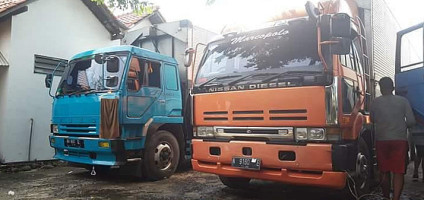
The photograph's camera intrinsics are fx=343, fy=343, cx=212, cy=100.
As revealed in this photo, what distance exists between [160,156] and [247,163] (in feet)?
8.93

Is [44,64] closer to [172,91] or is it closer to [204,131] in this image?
[172,91]

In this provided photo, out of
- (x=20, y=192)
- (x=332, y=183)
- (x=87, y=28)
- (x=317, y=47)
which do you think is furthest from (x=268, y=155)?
(x=87, y=28)

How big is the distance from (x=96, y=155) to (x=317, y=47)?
4097 mm

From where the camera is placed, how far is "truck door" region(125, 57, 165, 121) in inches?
237

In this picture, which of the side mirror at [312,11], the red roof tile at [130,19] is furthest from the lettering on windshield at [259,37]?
the red roof tile at [130,19]

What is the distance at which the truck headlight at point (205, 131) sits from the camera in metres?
4.79

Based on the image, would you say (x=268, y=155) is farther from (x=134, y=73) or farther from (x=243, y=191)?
(x=134, y=73)

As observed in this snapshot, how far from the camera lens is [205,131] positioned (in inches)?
191

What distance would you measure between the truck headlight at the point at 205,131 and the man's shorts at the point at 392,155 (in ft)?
7.48

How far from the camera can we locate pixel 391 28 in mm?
6500

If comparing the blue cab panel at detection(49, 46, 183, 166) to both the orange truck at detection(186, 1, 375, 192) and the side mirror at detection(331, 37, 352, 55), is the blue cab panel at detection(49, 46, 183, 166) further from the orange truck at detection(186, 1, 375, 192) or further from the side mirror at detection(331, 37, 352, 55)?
the side mirror at detection(331, 37, 352, 55)

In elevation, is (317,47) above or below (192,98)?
above

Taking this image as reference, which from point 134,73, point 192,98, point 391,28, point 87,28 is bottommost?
point 192,98

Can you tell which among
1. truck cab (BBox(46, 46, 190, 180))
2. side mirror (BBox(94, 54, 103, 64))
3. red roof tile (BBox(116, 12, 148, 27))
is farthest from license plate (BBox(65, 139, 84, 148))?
red roof tile (BBox(116, 12, 148, 27))
